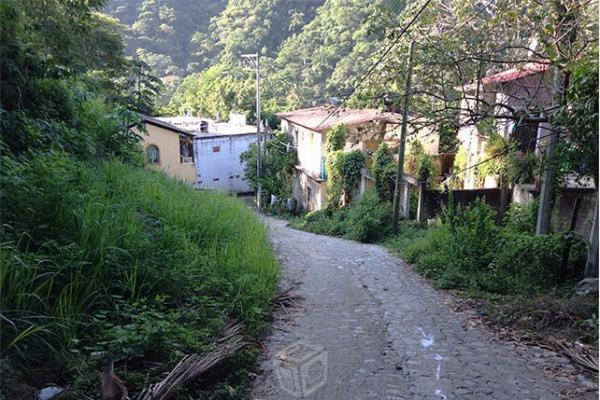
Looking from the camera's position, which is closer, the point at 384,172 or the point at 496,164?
the point at 496,164

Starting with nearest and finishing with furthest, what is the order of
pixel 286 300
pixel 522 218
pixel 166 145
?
pixel 286 300, pixel 522 218, pixel 166 145

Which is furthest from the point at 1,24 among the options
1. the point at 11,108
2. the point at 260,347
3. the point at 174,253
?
the point at 260,347

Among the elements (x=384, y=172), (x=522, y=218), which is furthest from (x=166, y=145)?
(x=522, y=218)

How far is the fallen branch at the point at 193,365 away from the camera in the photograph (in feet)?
9.62

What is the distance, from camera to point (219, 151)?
29953mm

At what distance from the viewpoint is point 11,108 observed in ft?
18.6

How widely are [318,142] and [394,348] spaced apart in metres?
18.4

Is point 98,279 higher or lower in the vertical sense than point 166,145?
lower

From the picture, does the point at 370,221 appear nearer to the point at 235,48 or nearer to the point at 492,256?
the point at 492,256

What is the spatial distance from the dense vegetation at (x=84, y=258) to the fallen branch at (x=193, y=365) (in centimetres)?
9

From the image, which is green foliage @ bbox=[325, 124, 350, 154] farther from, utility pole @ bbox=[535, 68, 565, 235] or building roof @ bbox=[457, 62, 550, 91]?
utility pole @ bbox=[535, 68, 565, 235]

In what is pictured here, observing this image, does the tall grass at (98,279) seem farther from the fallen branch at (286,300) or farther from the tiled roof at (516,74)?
the tiled roof at (516,74)

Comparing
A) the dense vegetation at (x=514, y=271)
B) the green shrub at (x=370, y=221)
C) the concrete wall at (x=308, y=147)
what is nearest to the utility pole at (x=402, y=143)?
the green shrub at (x=370, y=221)

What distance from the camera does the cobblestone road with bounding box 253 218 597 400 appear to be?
12.0 ft
